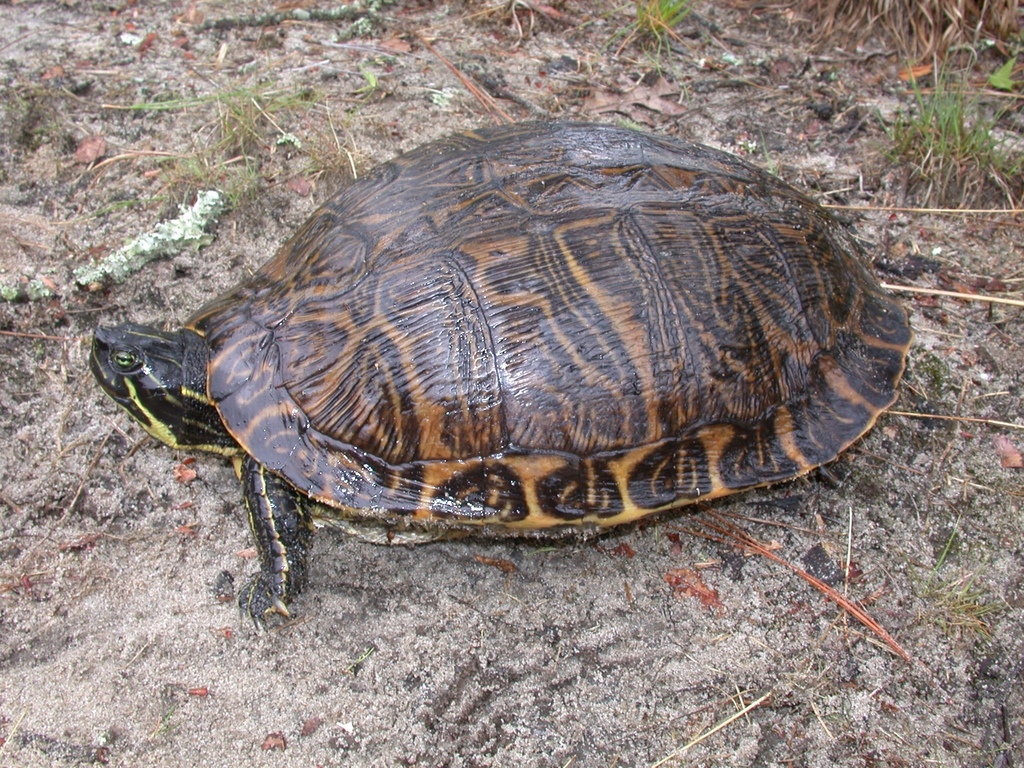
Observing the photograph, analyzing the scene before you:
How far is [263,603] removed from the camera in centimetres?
348

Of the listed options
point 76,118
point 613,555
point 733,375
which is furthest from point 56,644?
point 76,118

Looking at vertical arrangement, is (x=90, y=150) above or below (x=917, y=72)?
above

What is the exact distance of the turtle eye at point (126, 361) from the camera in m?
3.43

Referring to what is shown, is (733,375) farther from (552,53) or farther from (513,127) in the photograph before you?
(552,53)

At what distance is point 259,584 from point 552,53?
470 centimetres

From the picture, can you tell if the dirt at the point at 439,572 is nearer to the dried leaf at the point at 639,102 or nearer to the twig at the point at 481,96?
the dried leaf at the point at 639,102

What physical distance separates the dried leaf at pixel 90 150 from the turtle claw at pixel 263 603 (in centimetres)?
335

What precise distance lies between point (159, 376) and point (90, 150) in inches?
107

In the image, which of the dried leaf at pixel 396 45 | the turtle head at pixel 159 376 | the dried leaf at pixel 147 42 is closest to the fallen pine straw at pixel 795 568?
the turtle head at pixel 159 376

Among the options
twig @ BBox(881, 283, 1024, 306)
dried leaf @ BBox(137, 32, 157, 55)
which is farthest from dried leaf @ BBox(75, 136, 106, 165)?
twig @ BBox(881, 283, 1024, 306)

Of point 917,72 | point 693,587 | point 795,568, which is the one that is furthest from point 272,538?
point 917,72

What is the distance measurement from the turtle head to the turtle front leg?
0.37m

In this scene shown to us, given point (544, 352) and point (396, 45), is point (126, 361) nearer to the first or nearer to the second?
point (544, 352)

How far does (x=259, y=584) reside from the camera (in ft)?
11.5
